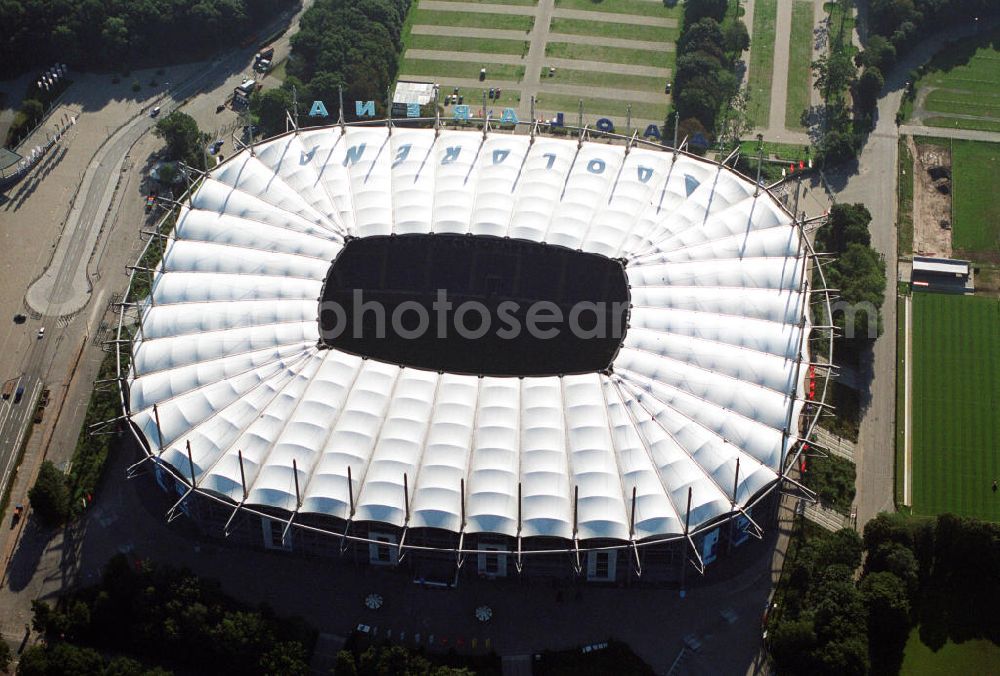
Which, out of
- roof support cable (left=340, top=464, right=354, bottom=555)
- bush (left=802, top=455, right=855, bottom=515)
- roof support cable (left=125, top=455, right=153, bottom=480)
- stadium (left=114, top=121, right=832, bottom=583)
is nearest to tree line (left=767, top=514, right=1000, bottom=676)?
bush (left=802, top=455, right=855, bottom=515)

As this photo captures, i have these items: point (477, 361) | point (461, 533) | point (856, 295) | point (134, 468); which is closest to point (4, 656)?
point (134, 468)

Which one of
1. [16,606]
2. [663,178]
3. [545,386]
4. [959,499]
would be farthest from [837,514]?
[16,606]

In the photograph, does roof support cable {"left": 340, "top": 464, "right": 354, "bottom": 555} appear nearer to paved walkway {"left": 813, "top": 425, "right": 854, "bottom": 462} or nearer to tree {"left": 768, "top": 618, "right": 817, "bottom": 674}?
tree {"left": 768, "top": 618, "right": 817, "bottom": 674}

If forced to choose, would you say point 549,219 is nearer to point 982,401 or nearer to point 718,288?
point 718,288

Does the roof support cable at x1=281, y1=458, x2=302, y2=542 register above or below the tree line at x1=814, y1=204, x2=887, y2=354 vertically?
below

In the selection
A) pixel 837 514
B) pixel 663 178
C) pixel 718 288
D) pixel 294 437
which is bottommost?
pixel 837 514

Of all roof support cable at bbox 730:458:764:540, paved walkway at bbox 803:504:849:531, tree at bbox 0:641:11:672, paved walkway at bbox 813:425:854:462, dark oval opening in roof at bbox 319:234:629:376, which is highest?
dark oval opening in roof at bbox 319:234:629:376
